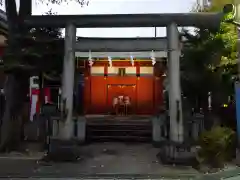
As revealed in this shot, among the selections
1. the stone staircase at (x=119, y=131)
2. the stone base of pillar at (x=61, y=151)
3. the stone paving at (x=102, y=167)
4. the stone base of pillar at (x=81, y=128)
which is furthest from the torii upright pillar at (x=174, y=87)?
the stone base of pillar at (x=81, y=128)

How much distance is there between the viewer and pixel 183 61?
1412cm

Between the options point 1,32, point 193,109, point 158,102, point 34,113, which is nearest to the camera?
point 193,109

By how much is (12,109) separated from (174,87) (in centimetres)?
564

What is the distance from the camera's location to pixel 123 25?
12430mm

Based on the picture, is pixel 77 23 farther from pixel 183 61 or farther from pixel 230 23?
pixel 230 23

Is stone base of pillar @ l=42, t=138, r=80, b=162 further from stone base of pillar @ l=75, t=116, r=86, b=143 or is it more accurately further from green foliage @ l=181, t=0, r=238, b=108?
green foliage @ l=181, t=0, r=238, b=108

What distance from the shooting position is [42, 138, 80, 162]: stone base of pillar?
1162 centimetres

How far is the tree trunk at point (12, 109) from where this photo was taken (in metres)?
13.1

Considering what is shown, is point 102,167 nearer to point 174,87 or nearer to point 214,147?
point 214,147

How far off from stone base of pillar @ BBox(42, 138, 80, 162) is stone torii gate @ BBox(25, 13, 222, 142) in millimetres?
220

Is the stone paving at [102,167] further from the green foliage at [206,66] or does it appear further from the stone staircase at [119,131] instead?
the green foliage at [206,66]

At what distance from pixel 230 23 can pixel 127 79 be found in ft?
27.3

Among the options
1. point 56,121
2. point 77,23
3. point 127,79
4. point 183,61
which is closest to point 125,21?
point 77,23

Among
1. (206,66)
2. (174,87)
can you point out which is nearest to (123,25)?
(174,87)
